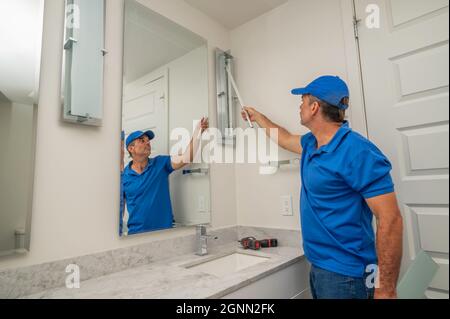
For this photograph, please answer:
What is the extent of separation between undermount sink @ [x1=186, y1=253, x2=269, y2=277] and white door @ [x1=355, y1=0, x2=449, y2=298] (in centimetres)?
87

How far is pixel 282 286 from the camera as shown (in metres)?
1.21

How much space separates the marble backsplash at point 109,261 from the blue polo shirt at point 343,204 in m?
0.45

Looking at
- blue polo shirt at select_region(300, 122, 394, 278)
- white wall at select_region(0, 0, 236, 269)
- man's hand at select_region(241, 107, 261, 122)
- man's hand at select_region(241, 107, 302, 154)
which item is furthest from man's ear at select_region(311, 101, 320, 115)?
white wall at select_region(0, 0, 236, 269)

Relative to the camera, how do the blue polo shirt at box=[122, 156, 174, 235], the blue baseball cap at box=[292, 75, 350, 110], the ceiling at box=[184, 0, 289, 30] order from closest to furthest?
the blue baseball cap at box=[292, 75, 350, 110], the blue polo shirt at box=[122, 156, 174, 235], the ceiling at box=[184, 0, 289, 30]

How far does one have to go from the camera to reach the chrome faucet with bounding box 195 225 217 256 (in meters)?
1.40

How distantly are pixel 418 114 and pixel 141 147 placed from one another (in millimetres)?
1097

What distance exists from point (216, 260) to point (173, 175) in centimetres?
50

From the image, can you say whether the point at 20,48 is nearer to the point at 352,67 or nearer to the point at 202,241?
the point at 202,241

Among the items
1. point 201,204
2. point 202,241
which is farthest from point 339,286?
point 201,204

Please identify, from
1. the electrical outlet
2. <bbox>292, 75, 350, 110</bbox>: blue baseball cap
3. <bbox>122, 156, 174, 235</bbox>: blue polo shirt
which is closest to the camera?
<bbox>292, 75, 350, 110</bbox>: blue baseball cap

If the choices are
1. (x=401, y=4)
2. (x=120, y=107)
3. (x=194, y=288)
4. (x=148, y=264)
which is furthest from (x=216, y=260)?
(x=401, y=4)

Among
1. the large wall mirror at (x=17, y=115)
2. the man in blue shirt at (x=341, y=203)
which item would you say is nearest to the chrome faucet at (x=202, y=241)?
the man in blue shirt at (x=341, y=203)

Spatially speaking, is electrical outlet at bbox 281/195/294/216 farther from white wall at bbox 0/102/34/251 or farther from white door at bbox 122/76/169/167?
white wall at bbox 0/102/34/251
